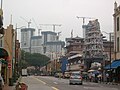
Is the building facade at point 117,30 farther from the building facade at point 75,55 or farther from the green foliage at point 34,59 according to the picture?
the green foliage at point 34,59

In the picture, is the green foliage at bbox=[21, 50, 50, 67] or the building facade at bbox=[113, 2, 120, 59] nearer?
the building facade at bbox=[113, 2, 120, 59]

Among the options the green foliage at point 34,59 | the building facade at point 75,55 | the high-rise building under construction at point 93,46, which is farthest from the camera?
the green foliage at point 34,59

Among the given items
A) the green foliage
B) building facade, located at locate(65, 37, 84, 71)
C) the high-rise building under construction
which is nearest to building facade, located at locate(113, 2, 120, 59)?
the high-rise building under construction

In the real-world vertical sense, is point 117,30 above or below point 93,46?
below

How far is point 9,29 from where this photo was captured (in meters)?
55.2

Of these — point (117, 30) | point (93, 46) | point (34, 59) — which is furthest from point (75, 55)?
point (117, 30)

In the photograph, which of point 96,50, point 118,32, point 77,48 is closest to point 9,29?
point 118,32

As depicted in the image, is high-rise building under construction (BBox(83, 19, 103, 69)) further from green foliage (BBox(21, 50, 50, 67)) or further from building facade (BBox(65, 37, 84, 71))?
green foliage (BBox(21, 50, 50, 67))

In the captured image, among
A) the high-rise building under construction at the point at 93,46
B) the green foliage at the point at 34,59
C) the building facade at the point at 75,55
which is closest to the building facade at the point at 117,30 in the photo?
the high-rise building under construction at the point at 93,46

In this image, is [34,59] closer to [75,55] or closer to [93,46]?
[75,55]

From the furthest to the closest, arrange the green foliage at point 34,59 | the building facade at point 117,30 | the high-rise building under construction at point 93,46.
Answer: the green foliage at point 34,59 < the high-rise building under construction at point 93,46 < the building facade at point 117,30

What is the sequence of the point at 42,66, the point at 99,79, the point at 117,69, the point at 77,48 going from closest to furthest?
the point at 117,69 < the point at 99,79 < the point at 77,48 < the point at 42,66

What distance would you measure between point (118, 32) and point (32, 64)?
12096cm

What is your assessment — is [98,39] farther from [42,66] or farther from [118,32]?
[42,66]
